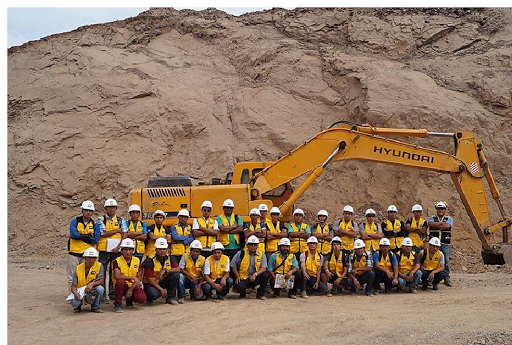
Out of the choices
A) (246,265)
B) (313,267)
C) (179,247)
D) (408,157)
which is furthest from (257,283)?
(408,157)

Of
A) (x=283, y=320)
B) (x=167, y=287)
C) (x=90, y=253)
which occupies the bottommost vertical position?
(x=283, y=320)

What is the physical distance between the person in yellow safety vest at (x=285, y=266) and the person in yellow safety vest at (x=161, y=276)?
1521 mm

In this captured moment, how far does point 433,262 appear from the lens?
10070 mm

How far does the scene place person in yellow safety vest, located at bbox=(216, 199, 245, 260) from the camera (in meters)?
9.77

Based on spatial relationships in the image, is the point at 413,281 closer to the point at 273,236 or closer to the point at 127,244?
the point at 273,236

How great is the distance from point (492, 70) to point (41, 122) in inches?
556

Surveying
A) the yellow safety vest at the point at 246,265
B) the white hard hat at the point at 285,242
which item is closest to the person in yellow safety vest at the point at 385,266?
the white hard hat at the point at 285,242

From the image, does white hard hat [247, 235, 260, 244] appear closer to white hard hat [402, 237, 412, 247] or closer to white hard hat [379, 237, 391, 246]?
white hard hat [379, 237, 391, 246]

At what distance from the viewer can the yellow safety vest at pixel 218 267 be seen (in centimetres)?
905

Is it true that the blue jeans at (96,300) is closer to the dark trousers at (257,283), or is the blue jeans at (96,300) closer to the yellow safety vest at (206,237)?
the yellow safety vest at (206,237)

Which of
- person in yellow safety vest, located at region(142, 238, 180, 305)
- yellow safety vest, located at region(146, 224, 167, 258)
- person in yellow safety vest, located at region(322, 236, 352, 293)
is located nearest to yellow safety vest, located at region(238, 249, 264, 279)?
person in yellow safety vest, located at region(142, 238, 180, 305)

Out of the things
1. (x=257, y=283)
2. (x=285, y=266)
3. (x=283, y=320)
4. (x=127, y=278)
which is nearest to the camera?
(x=283, y=320)

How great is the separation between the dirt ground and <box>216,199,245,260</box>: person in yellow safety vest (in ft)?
2.61

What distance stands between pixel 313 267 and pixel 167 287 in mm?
2384
